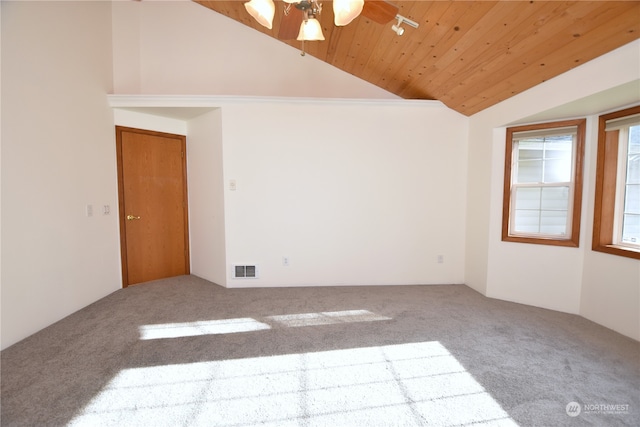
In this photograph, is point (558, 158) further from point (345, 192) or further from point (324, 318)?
point (324, 318)

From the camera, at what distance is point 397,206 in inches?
149

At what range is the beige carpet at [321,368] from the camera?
5.26ft

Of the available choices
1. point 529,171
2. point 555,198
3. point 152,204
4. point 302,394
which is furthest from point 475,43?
point 152,204

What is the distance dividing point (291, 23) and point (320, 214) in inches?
87.0

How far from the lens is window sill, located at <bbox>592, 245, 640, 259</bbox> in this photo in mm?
2438

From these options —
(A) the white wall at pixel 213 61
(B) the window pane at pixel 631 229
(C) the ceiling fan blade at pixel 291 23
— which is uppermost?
(A) the white wall at pixel 213 61

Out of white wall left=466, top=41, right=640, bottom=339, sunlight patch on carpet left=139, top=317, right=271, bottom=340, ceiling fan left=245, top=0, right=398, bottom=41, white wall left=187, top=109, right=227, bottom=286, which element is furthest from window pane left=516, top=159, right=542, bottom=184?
white wall left=187, top=109, right=227, bottom=286

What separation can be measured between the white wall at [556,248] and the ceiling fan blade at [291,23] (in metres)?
2.34

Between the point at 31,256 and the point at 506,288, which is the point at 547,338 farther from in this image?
the point at 31,256

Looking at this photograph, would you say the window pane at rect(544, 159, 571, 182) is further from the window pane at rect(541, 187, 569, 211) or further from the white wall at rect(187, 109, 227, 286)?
the white wall at rect(187, 109, 227, 286)

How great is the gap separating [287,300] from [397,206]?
6.20 feet

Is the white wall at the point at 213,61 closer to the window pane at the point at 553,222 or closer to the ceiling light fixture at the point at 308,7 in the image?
the ceiling light fixture at the point at 308,7

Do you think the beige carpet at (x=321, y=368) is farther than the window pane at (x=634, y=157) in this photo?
No

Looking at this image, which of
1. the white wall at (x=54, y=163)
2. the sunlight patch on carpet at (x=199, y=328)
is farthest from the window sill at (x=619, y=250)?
the white wall at (x=54, y=163)
